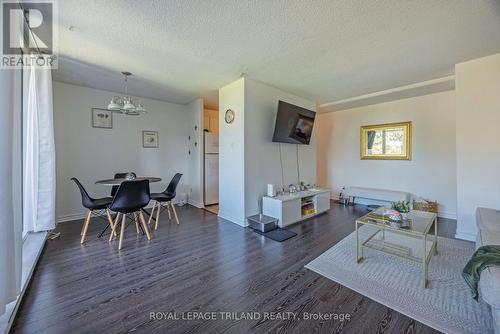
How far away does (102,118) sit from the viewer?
402 centimetres

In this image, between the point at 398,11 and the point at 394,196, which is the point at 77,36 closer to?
the point at 398,11

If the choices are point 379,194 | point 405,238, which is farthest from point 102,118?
point 379,194

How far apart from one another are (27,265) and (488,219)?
4.70 meters

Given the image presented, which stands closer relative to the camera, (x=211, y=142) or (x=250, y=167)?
(x=250, y=167)

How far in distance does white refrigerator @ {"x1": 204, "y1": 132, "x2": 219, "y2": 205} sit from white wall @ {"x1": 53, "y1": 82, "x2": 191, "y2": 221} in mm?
673

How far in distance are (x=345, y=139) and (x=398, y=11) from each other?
359 cm

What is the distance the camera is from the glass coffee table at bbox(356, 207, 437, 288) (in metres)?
1.96

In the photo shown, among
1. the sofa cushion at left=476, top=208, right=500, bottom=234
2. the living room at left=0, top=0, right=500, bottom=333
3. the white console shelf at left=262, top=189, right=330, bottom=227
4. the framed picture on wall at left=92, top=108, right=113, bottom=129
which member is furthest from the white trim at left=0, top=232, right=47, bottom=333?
the sofa cushion at left=476, top=208, right=500, bottom=234

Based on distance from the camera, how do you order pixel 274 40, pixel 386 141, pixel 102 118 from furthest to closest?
1. pixel 386 141
2. pixel 102 118
3. pixel 274 40

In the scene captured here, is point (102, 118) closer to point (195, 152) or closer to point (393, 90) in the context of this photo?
point (195, 152)

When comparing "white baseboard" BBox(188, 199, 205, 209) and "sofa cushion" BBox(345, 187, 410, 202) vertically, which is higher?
"sofa cushion" BBox(345, 187, 410, 202)

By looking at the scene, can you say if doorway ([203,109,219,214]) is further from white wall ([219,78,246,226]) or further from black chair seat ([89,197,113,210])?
black chair seat ([89,197,113,210])

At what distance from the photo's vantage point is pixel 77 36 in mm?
2205


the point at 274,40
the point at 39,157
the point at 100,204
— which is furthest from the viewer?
the point at 100,204
